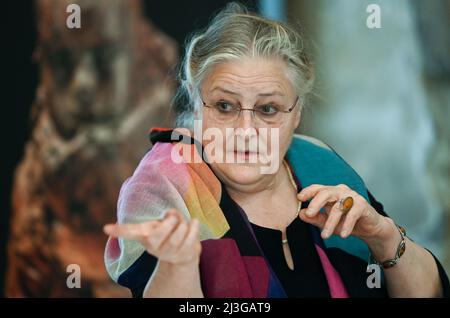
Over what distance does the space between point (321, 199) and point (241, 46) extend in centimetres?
40

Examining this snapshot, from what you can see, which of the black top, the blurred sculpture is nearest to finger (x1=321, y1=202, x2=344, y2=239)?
the black top

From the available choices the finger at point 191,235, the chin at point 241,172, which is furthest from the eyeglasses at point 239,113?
the finger at point 191,235

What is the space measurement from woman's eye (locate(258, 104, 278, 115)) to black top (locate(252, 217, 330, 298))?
10.4 inches

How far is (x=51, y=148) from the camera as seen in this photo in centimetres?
237

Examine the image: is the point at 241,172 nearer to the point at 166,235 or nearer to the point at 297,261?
the point at 297,261

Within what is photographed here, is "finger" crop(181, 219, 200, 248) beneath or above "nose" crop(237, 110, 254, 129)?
beneath

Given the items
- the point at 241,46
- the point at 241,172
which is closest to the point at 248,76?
the point at 241,46

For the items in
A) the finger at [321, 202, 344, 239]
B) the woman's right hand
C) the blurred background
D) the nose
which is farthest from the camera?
the blurred background

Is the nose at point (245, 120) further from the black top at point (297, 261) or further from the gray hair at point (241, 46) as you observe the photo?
the black top at point (297, 261)

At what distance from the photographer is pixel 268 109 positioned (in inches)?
58.2

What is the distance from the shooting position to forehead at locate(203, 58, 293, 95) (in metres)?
1.44

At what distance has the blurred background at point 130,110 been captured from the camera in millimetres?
2297

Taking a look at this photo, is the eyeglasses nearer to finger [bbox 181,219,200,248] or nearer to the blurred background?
finger [bbox 181,219,200,248]
